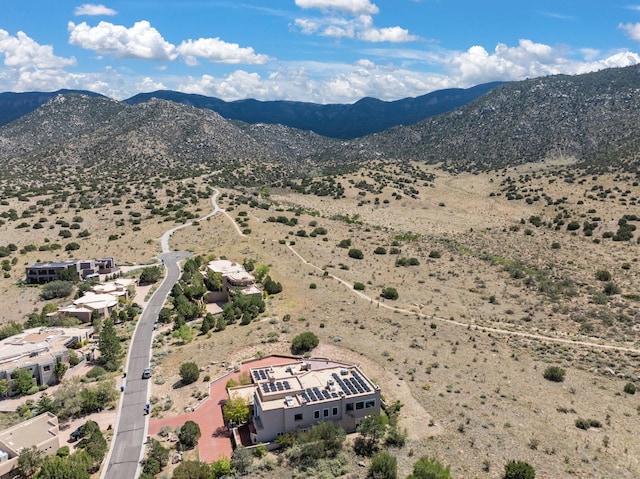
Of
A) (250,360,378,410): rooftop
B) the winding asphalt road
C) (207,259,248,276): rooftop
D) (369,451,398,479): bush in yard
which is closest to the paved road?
the winding asphalt road

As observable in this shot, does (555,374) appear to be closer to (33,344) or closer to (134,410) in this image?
(134,410)

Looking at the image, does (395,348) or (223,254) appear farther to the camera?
(223,254)

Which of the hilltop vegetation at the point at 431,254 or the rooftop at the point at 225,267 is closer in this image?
the hilltop vegetation at the point at 431,254

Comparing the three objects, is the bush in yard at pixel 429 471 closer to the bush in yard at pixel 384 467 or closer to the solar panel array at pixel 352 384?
the bush in yard at pixel 384 467

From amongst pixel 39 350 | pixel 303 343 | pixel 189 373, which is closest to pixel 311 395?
pixel 303 343

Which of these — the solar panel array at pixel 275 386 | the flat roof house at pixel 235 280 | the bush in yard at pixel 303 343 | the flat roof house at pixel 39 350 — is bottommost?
the flat roof house at pixel 39 350

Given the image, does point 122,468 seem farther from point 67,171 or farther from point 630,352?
point 67,171

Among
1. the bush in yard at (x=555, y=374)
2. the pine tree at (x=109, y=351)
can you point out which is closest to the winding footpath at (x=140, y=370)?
the pine tree at (x=109, y=351)

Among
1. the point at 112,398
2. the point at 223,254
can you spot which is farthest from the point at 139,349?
the point at 223,254
